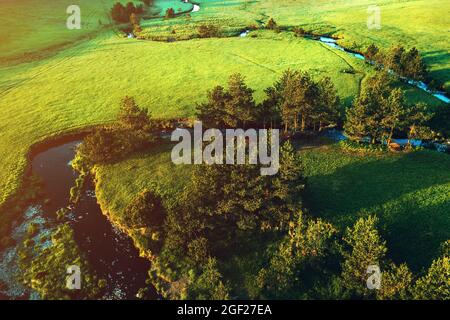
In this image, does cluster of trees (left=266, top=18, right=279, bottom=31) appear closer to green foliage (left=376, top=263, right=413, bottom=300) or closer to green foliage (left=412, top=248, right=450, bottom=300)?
green foliage (left=376, top=263, right=413, bottom=300)

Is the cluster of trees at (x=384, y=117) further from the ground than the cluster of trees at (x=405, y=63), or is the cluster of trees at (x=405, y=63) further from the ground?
the cluster of trees at (x=405, y=63)

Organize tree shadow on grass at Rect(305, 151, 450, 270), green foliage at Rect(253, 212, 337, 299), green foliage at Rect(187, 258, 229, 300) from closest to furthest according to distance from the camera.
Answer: green foliage at Rect(187, 258, 229, 300), green foliage at Rect(253, 212, 337, 299), tree shadow on grass at Rect(305, 151, 450, 270)

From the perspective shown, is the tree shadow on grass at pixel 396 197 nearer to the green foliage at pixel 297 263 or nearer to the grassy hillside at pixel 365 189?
the grassy hillside at pixel 365 189

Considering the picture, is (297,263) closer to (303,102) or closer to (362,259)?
(362,259)

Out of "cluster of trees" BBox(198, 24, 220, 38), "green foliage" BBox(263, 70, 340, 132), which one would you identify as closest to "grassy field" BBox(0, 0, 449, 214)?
"cluster of trees" BBox(198, 24, 220, 38)

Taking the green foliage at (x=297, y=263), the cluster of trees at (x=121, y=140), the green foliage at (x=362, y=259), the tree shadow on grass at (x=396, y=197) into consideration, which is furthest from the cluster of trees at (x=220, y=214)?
the cluster of trees at (x=121, y=140)
